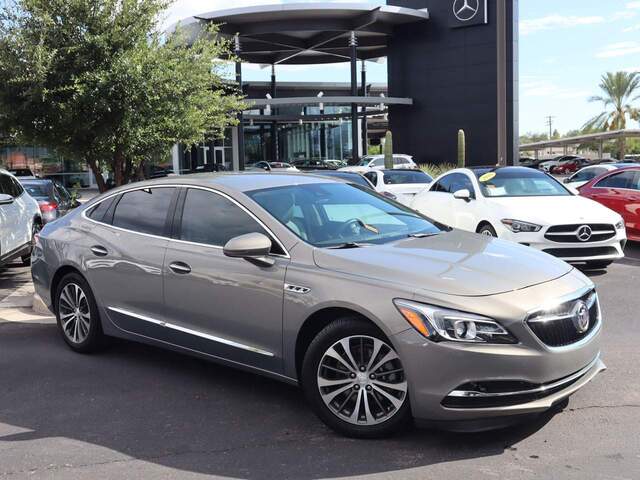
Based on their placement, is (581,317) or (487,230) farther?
(487,230)

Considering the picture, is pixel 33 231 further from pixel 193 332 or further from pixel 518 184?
pixel 518 184

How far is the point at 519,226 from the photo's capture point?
29.9ft

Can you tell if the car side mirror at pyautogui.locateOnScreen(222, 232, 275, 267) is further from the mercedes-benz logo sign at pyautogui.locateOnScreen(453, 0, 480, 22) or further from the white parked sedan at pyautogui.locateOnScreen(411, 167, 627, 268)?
the mercedes-benz logo sign at pyautogui.locateOnScreen(453, 0, 480, 22)

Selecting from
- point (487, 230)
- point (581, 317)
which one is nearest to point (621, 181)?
point (487, 230)

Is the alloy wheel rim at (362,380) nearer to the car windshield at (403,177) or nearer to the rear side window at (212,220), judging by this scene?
the rear side window at (212,220)

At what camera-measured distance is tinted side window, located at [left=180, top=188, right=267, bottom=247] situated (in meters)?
4.67

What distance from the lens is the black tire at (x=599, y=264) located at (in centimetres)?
903

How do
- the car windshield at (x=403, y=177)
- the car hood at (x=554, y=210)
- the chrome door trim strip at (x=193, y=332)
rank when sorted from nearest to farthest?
1. the chrome door trim strip at (x=193, y=332)
2. the car hood at (x=554, y=210)
3. the car windshield at (x=403, y=177)

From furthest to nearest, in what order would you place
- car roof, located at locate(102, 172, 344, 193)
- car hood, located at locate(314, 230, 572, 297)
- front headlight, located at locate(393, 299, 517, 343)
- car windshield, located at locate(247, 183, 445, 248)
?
1. car roof, located at locate(102, 172, 344, 193)
2. car windshield, located at locate(247, 183, 445, 248)
3. car hood, located at locate(314, 230, 572, 297)
4. front headlight, located at locate(393, 299, 517, 343)

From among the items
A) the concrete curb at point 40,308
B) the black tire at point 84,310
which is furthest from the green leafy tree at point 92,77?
the black tire at point 84,310

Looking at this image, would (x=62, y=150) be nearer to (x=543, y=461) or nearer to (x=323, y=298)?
(x=323, y=298)

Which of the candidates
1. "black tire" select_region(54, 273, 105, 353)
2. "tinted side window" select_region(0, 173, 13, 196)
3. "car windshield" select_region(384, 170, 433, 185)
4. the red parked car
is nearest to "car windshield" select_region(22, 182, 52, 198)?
"tinted side window" select_region(0, 173, 13, 196)

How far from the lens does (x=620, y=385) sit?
186 inches

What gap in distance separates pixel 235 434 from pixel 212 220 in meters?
1.56
